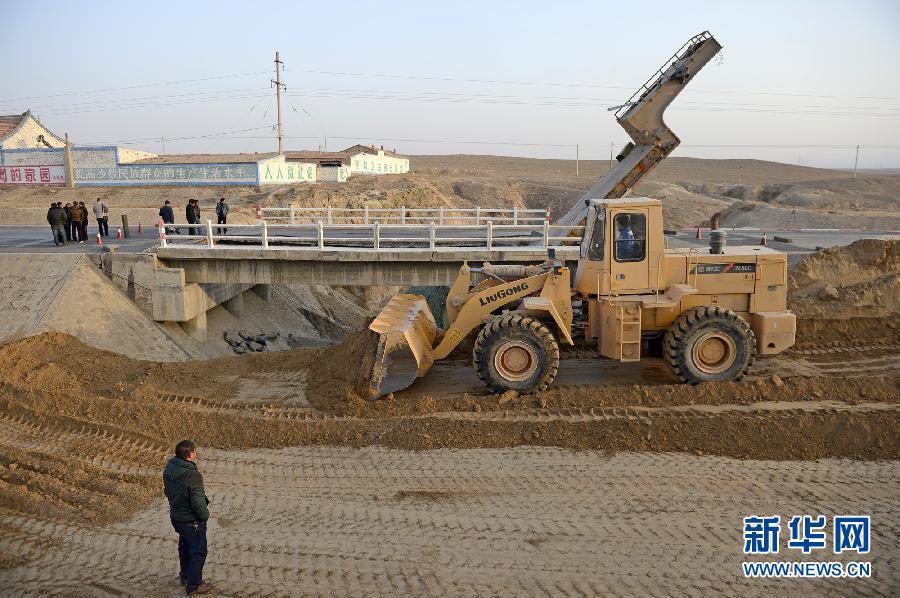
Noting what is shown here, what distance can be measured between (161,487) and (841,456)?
316 inches

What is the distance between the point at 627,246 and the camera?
9.62 m

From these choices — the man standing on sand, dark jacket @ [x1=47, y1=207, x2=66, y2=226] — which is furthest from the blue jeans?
dark jacket @ [x1=47, y1=207, x2=66, y2=226]

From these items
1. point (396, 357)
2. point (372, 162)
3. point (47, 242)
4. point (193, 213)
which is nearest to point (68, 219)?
point (47, 242)

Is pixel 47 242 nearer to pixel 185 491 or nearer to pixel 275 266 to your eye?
pixel 275 266

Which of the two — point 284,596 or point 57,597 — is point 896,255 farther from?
point 57,597

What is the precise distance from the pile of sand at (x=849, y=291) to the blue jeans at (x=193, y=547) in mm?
10460

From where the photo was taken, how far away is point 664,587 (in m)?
5.43

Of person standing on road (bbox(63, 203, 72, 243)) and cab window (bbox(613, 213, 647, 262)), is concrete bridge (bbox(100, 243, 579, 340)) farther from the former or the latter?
cab window (bbox(613, 213, 647, 262))

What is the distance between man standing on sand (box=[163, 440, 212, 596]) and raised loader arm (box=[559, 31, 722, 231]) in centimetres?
1280

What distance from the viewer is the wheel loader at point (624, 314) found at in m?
9.44

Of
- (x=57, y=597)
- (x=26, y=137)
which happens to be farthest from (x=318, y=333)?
(x=26, y=137)

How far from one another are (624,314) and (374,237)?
277 inches

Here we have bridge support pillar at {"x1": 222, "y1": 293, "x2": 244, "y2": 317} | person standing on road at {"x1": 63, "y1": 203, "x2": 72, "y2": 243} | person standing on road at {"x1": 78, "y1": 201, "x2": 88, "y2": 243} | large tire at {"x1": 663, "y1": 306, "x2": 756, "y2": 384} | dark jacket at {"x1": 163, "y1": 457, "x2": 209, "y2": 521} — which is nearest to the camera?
dark jacket at {"x1": 163, "y1": 457, "x2": 209, "y2": 521}

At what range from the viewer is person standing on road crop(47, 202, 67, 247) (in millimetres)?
16734
